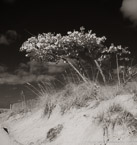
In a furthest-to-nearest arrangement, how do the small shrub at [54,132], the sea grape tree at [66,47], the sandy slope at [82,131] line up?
1. the sea grape tree at [66,47]
2. the small shrub at [54,132]
3. the sandy slope at [82,131]

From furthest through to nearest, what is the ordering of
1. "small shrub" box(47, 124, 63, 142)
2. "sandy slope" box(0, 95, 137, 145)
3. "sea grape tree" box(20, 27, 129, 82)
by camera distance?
"sea grape tree" box(20, 27, 129, 82) → "small shrub" box(47, 124, 63, 142) → "sandy slope" box(0, 95, 137, 145)

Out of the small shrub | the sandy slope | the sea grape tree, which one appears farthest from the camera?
the sea grape tree

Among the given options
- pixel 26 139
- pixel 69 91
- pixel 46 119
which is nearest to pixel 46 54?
pixel 69 91

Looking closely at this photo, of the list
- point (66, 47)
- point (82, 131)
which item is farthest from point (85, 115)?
point (66, 47)

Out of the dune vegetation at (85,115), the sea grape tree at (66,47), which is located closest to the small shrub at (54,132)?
the dune vegetation at (85,115)

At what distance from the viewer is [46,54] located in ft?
38.3

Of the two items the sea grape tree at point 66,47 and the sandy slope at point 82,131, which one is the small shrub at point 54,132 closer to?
the sandy slope at point 82,131

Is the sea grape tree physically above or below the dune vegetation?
above

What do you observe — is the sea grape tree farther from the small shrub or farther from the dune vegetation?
the small shrub

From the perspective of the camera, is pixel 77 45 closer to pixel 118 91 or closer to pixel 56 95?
pixel 56 95

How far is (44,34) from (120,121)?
7868 millimetres

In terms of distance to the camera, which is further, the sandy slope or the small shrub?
the small shrub

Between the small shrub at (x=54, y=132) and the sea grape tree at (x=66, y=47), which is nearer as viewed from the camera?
the small shrub at (x=54, y=132)

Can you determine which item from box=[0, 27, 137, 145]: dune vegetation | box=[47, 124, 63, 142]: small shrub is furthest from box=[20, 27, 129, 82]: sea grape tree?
box=[47, 124, 63, 142]: small shrub
